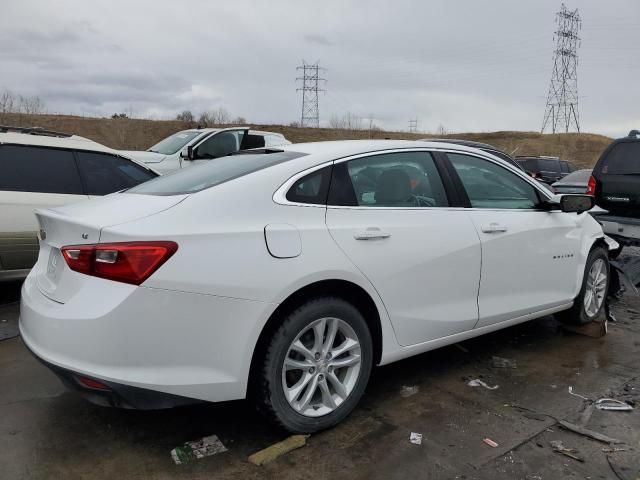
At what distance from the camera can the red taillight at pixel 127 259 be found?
2533 mm

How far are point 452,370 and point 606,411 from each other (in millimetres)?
1036

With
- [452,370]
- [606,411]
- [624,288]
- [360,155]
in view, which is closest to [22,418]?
[360,155]

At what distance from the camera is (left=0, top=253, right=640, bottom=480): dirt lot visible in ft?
9.22

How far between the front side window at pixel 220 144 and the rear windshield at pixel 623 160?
6262 mm

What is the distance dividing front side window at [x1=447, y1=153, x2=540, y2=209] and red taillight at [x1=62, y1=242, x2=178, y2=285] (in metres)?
2.23

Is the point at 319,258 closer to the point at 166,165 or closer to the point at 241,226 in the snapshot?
the point at 241,226

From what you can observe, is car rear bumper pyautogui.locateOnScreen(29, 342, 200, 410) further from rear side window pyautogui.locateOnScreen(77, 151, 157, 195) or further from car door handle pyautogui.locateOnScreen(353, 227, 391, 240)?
rear side window pyautogui.locateOnScreen(77, 151, 157, 195)

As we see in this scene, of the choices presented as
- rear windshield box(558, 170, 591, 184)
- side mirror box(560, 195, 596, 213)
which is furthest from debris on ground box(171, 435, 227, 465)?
rear windshield box(558, 170, 591, 184)

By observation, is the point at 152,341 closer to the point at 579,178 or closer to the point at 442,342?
the point at 442,342

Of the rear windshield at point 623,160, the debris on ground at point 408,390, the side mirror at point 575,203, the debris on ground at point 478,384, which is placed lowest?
the debris on ground at point 408,390

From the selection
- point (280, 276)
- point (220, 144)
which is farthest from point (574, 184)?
point (280, 276)

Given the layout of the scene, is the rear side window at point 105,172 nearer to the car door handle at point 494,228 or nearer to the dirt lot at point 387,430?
the dirt lot at point 387,430

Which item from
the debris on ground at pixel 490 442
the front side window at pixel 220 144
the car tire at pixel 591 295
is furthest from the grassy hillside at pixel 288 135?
the debris on ground at pixel 490 442

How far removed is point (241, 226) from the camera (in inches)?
110
